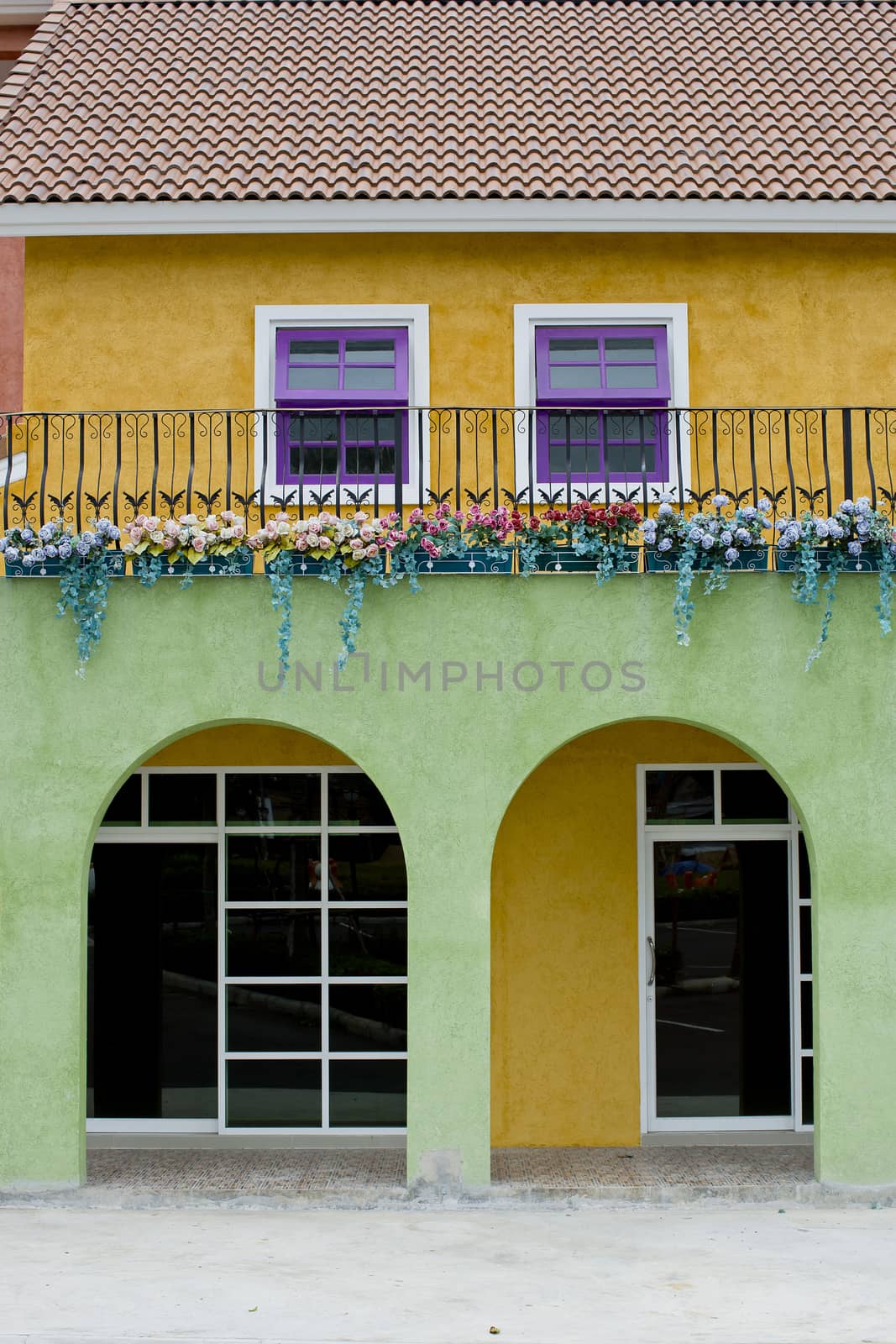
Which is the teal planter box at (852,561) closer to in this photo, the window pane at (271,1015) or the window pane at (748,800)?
the window pane at (748,800)

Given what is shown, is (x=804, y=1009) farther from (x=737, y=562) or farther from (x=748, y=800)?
(x=737, y=562)

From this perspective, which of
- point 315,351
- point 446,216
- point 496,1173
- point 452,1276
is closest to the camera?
point 452,1276

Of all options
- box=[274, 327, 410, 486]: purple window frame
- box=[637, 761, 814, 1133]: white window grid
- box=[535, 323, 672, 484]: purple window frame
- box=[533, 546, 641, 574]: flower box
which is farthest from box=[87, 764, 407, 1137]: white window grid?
box=[535, 323, 672, 484]: purple window frame

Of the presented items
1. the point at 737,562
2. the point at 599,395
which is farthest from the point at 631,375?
the point at 737,562

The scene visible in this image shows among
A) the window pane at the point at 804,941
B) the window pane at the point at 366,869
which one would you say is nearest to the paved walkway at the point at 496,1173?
the window pane at the point at 804,941

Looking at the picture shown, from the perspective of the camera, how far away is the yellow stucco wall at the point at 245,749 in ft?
36.6

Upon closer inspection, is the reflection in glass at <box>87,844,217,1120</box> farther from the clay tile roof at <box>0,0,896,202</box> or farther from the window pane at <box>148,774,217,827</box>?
the clay tile roof at <box>0,0,896,202</box>

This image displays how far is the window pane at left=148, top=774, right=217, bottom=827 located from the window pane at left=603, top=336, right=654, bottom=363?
4.54 meters

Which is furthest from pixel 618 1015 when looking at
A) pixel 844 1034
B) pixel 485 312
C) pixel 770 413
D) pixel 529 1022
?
pixel 485 312

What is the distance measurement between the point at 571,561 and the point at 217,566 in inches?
89.9

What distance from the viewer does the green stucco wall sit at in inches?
360

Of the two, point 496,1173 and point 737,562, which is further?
point 496,1173

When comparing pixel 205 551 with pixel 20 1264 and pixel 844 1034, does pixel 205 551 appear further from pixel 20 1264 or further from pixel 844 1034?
pixel 844 1034

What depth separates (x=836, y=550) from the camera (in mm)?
9211
